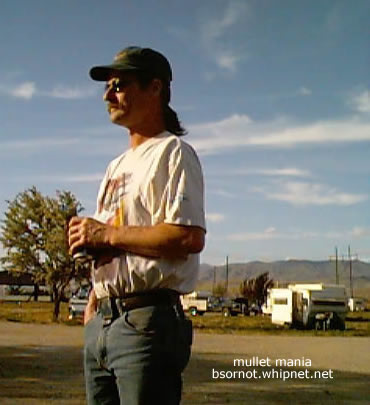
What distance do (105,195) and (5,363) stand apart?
10.3 metres

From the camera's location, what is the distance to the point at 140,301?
2.12 metres

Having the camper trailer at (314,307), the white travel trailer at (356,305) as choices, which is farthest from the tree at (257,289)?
the camper trailer at (314,307)

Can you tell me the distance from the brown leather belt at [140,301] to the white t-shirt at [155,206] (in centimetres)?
2

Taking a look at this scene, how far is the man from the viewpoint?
207 centimetres

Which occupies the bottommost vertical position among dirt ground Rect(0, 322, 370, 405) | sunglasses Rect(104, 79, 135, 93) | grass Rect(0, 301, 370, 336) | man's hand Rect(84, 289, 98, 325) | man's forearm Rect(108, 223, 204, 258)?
grass Rect(0, 301, 370, 336)

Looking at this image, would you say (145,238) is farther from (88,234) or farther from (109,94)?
(109,94)

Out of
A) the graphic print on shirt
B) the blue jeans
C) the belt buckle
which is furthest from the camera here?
the graphic print on shirt

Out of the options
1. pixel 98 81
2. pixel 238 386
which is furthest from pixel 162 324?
pixel 238 386

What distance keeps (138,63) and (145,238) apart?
28.9 inches

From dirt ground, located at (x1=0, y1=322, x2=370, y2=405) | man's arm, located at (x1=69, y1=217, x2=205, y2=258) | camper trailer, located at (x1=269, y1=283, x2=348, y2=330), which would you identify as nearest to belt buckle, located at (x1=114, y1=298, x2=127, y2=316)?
man's arm, located at (x1=69, y1=217, x2=205, y2=258)

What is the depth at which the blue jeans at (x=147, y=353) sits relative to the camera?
2.05m

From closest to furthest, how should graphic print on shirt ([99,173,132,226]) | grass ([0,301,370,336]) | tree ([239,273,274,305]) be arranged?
graphic print on shirt ([99,173,132,226]) → grass ([0,301,370,336]) → tree ([239,273,274,305])

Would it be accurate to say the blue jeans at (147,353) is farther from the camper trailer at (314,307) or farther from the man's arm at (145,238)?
the camper trailer at (314,307)

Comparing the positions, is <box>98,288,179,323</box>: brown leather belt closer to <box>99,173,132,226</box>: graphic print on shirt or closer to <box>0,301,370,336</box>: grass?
<box>99,173,132,226</box>: graphic print on shirt
